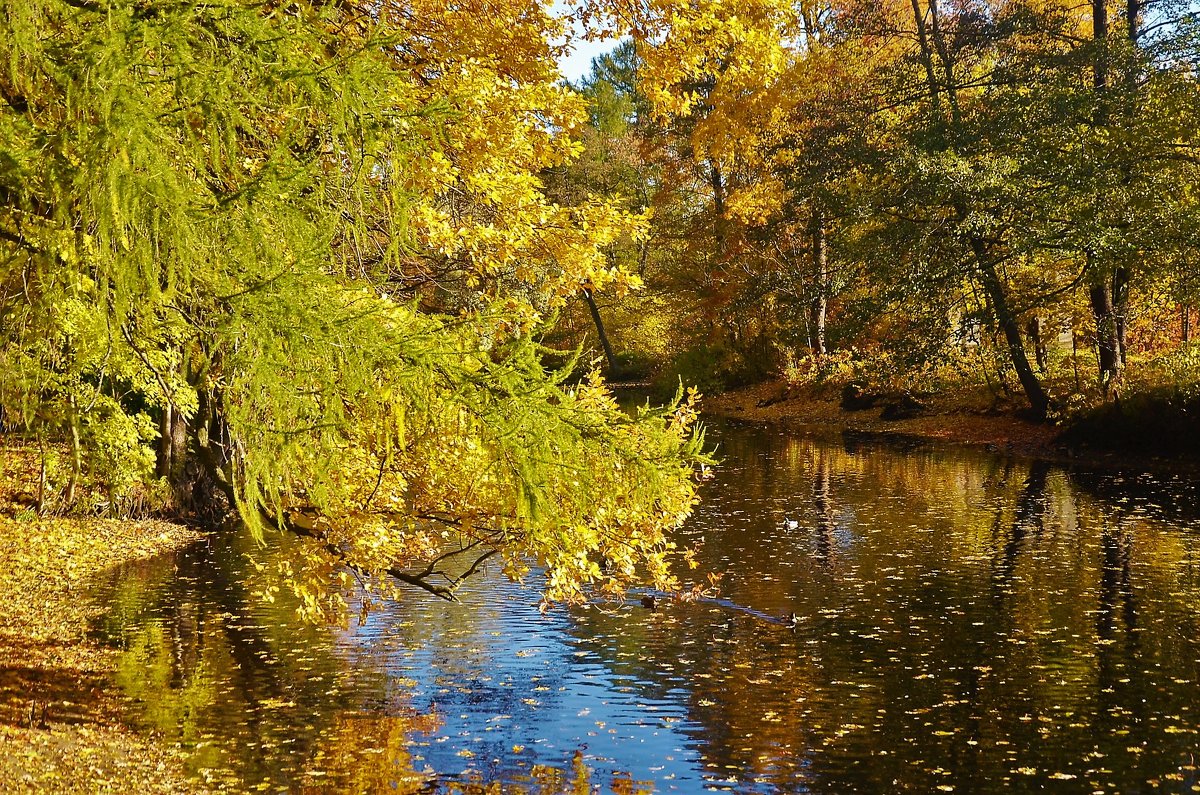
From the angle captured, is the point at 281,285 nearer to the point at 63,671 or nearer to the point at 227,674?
the point at 227,674

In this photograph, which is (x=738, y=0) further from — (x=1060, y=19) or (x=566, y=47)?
(x=1060, y=19)

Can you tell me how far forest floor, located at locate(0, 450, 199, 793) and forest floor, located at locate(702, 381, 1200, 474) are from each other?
1751 centimetres

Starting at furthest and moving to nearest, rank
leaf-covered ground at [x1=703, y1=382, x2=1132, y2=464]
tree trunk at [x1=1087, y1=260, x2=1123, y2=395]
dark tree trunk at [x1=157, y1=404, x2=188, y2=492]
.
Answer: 1. leaf-covered ground at [x1=703, y1=382, x2=1132, y2=464]
2. tree trunk at [x1=1087, y1=260, x2=1123, y2=395]
3. dark tree trunk at [x1=157, y1=404, x2=188, y2=492]

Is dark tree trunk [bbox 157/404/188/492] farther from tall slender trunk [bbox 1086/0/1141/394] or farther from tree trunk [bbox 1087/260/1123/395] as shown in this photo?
tree trunk [bbox 1087/260/1123/395]

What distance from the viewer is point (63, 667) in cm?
974

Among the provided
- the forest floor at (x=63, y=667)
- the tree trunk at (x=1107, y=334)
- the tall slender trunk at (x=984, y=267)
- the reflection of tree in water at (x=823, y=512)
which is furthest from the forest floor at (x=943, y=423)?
the forest floor at (x=63, y=667)

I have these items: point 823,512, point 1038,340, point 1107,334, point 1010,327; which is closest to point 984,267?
point 1010,327

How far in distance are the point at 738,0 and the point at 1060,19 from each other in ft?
52.3

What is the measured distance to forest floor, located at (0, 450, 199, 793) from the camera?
6.95 metres

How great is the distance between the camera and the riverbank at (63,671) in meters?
6.93

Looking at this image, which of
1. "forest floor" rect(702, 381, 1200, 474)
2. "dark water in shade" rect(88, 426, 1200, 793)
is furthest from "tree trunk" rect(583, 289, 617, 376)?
"dark water in shade" rect(88, 426, 1200, 793)

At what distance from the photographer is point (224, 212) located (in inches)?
218

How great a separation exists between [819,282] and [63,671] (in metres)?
23.9

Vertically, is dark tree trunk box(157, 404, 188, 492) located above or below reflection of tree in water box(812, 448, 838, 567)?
above
